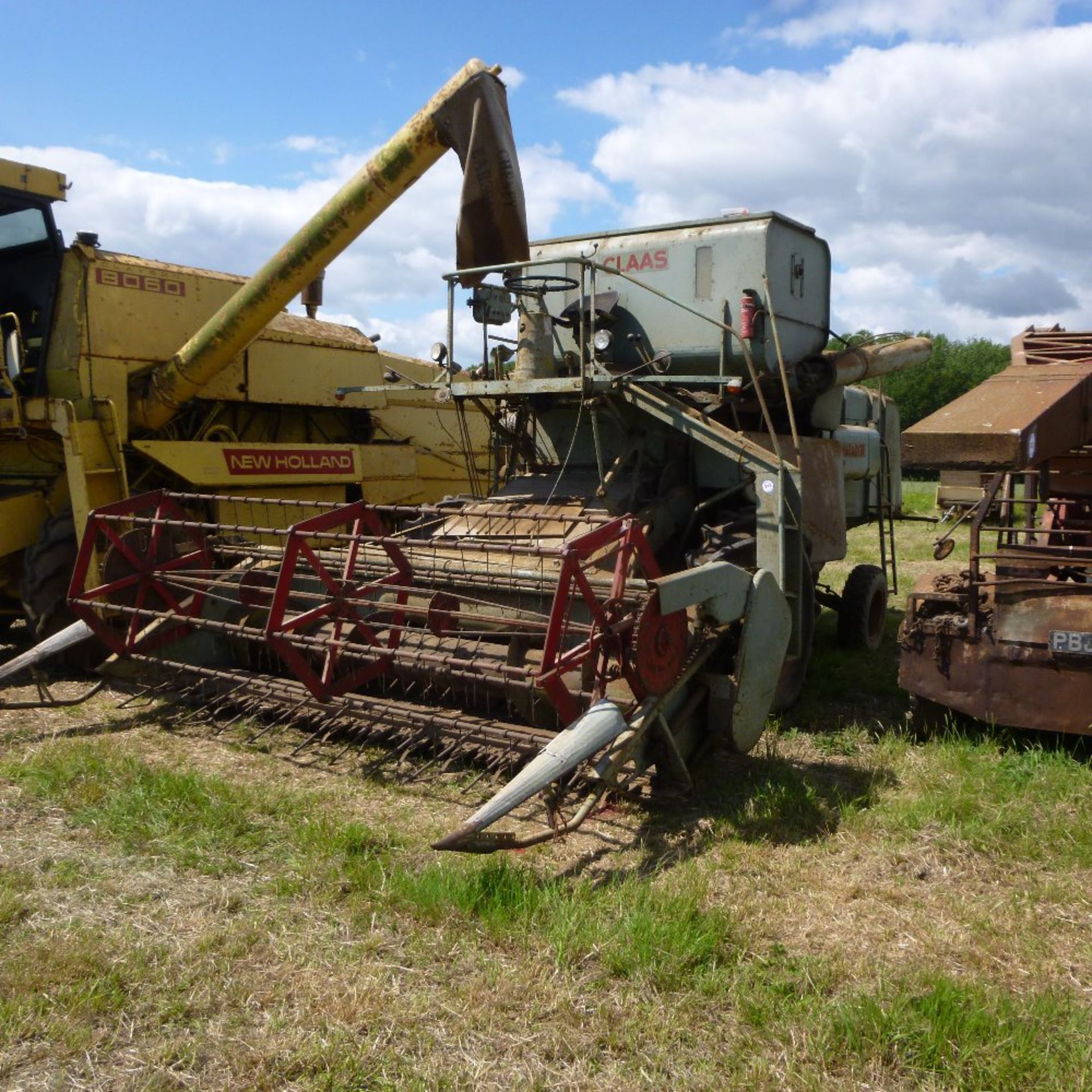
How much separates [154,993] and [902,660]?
3695 millimetres

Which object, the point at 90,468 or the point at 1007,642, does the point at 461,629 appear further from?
the point at 90,468

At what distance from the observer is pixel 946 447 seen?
14.0 feet

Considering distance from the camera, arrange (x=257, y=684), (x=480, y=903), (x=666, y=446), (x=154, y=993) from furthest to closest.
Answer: (x=666, y=446)
(x=257, y=684)
(x=480, y=903)
(x=154, y=993)

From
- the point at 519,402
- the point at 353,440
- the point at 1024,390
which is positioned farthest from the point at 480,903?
the point at 353,440

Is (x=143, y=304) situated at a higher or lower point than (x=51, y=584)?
higher

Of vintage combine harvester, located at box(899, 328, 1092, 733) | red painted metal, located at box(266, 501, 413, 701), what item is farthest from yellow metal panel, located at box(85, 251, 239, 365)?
vintage combine harvester, located at box(899, 328, 1092, 733)

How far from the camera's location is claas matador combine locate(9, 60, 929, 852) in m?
4.44

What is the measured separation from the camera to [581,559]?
4234mm

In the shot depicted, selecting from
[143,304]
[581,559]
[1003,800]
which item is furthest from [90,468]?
[1003,800]

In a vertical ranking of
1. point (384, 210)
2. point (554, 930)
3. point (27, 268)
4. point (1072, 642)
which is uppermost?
point (384, 210)

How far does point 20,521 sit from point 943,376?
4772 centimetres

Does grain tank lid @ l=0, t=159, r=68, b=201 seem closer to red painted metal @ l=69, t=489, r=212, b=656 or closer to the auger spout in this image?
the auger spout

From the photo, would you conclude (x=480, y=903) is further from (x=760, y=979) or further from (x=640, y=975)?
(x=760, y=979)

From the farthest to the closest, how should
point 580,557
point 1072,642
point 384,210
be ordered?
point 384,210 < point 1072,642 < point 580,557
